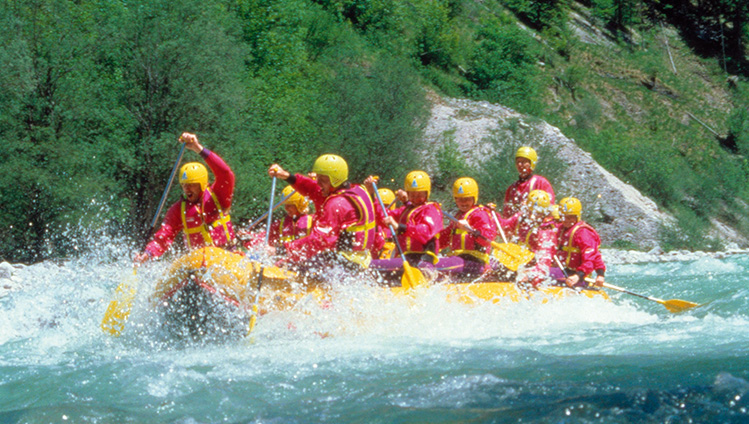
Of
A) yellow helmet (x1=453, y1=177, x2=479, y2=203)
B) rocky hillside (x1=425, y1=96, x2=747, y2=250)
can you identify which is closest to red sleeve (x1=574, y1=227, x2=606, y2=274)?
yellow helmet (x1=453, y1=177, x2=479, y2=203)

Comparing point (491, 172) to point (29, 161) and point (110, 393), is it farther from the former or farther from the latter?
point (110, 393)

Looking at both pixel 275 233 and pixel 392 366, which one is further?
pixel 275 233

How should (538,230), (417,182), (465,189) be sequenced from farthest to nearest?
(538,230) → (465,189) → (417,182)

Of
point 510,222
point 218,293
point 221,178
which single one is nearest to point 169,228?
point 221,178

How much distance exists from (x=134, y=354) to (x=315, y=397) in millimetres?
2113

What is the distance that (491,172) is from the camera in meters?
20.9

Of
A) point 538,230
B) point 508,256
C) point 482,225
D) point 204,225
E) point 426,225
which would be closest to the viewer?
point 204,225

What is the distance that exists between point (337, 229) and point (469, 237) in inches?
88.4

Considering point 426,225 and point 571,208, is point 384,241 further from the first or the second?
point 571,208

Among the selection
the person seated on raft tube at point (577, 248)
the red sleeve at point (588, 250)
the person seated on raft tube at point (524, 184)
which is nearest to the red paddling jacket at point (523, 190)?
the person seated on raft tube at point (524, 184)

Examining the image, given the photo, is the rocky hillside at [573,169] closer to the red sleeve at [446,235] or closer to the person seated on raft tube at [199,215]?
the red sleeve at [446,235]

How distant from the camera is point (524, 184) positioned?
977 cm

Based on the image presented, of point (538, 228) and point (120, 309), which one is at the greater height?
point (538, 228)

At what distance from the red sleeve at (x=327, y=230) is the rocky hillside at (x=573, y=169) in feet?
51.1
